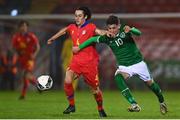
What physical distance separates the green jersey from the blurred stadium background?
9.42m

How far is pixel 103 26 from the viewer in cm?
2353

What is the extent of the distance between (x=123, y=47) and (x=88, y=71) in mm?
722

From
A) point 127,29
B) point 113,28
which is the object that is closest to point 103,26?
point 113,28

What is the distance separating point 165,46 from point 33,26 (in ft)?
15.2

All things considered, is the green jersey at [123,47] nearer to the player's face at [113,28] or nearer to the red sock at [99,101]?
the player's face at [113,28]

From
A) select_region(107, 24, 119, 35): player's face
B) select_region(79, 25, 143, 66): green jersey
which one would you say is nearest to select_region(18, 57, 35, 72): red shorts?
select_region(79, 25, 143, 66): green jersey

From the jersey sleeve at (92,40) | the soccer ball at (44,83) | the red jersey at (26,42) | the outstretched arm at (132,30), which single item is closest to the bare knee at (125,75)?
the jersey sleeve at (92,40)

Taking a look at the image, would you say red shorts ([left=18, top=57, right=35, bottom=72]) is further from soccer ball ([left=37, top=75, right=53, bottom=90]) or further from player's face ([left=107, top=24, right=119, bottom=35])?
player's face ([left=107, top=24, right=119, bottom=35])

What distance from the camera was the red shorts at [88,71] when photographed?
12.1m

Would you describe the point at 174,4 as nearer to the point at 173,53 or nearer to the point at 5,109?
the point at 173,53

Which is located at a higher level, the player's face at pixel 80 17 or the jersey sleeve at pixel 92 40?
the player's face at pixel 80 17

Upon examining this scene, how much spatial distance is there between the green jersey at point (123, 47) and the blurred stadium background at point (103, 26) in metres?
9.42

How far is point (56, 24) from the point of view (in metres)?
24.5

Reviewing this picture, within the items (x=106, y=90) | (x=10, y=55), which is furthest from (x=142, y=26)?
(x=10, y=55)
